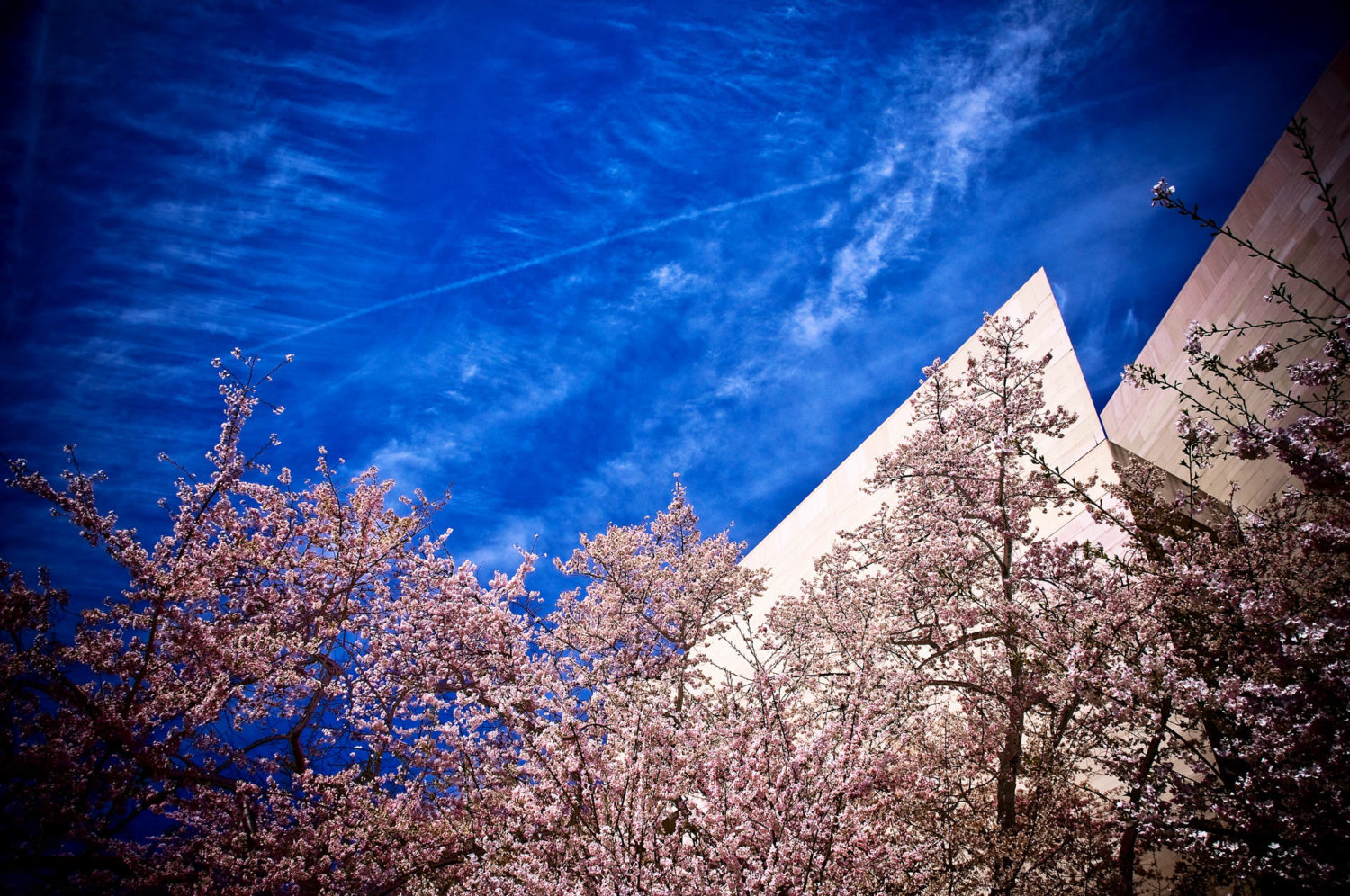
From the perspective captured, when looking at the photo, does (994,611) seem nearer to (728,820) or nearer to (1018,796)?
(1018,796)

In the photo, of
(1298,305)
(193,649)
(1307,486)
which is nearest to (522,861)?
(193,649)

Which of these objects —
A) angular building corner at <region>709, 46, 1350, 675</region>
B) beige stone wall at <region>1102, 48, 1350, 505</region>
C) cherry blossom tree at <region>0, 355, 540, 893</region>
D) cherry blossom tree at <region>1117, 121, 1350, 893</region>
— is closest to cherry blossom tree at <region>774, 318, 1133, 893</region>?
cherry blossom tree at <region>1117, 121, 1350, 893</region>

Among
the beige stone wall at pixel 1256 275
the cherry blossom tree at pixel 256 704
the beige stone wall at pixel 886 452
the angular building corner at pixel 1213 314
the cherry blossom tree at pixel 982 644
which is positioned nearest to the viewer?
the cherry blossom tree at pixel 256 704

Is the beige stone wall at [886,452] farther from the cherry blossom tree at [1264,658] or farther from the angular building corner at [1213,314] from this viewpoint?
the cherry blossom tree at [1264,658]

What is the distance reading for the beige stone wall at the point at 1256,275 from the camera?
24.7 feet

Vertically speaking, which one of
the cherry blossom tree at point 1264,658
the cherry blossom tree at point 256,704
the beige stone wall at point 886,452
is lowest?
the cherry blossom tree at point 1264,658

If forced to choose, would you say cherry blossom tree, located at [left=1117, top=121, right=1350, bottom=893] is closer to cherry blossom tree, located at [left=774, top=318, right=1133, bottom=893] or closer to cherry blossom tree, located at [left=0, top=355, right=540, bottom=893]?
cherry blossom tree, located at [left=774, top=318, right=1133, bottom=893]

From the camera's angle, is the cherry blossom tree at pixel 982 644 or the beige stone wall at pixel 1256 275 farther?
the beige stone wall at pixel 1256 275

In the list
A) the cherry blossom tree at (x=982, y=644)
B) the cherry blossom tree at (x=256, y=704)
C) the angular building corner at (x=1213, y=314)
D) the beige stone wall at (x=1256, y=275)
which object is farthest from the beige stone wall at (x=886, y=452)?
the cherry blossom tree at (x=256, y=704)

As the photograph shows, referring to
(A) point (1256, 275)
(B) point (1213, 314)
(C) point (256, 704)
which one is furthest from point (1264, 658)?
(C) point (256, 704)

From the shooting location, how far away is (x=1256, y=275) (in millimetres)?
9211

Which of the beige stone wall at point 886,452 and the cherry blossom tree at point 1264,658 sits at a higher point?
the beige stone wall at point 886,452

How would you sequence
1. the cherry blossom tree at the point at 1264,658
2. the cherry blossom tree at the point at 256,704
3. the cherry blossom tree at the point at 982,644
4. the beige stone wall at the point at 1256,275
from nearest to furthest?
the cherry blossom tree at the point at 1264,658, the cherry blossom tree at the point at 256,704, the cherry blossom tree at the point at 982,644, the beige stone wall at the point at 1256,275

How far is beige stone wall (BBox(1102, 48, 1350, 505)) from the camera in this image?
7527 mm
